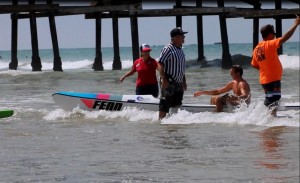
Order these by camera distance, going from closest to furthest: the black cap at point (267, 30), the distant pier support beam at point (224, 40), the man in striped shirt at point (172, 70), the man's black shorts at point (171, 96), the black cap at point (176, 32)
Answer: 1. the black cap at point (267, 30)
2. the black cap at point (176, 32)
3. the man in striped shirt at point (172, 70)
4. the man's black shorts at point (171, 96)
5. the distant pier support beam at point (224, 40)

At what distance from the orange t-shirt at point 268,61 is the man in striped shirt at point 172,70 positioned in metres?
1.09

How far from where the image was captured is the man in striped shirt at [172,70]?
9505 millimetres

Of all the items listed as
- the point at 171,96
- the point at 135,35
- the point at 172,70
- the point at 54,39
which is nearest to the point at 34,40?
the point at 54,39

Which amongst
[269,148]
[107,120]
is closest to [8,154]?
[269,148]

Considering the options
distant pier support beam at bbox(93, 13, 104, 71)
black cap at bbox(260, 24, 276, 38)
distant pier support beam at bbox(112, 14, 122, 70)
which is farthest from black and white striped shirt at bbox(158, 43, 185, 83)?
distant pier support beam at bbox(93, 13, 104, 71)

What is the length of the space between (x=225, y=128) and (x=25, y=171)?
3413mm

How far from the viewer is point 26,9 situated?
23.1 metres

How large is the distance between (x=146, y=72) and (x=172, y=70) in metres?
1.12

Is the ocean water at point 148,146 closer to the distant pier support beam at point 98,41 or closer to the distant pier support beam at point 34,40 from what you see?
the distant pier support beam at point 34,40

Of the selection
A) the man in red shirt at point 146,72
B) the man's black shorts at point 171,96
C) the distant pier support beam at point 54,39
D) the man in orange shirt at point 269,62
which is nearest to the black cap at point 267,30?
the man in orange shirt at point 269,62

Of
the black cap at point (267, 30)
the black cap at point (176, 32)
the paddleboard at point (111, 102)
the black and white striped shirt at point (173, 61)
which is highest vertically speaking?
the black cap at point (267, 30)

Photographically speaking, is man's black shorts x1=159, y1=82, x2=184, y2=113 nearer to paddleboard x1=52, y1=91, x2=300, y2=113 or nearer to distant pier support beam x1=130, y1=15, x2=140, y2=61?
paddleboard x1=52, y1=91, x2=300, y2=113

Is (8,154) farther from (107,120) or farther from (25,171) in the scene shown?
(107,120)

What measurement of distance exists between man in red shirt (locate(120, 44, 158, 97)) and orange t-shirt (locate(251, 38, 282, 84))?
2.27 m
